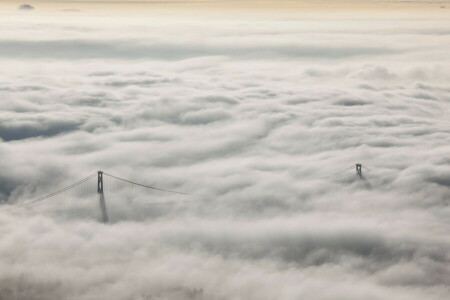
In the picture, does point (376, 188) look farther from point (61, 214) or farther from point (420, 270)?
point (61, 214)

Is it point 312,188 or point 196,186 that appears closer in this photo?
point 312,188

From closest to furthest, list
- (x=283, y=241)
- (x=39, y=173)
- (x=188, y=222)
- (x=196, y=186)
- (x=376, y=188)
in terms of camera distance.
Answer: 1. (x=283, y=241)
2. (x=188, y=222)
3. (x=376, y=188)
4. (x=196, y=186)
5. (x=39, y=173)

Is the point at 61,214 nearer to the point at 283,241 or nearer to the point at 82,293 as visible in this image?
the point at 82,293

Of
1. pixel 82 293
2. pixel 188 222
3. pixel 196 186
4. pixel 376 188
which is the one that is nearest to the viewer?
pixel 82 293

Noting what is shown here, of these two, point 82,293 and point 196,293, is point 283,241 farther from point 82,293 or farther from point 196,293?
point 82,293

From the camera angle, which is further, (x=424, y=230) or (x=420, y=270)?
(x=424, y=230)

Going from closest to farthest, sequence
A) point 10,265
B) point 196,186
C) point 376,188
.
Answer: point 10,265 → point 376,188 → point 196,186

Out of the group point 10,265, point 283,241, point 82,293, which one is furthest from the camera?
point 283,241

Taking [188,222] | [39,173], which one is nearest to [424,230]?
[188,222]

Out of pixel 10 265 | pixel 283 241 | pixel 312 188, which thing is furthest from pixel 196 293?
pixel 312 188
